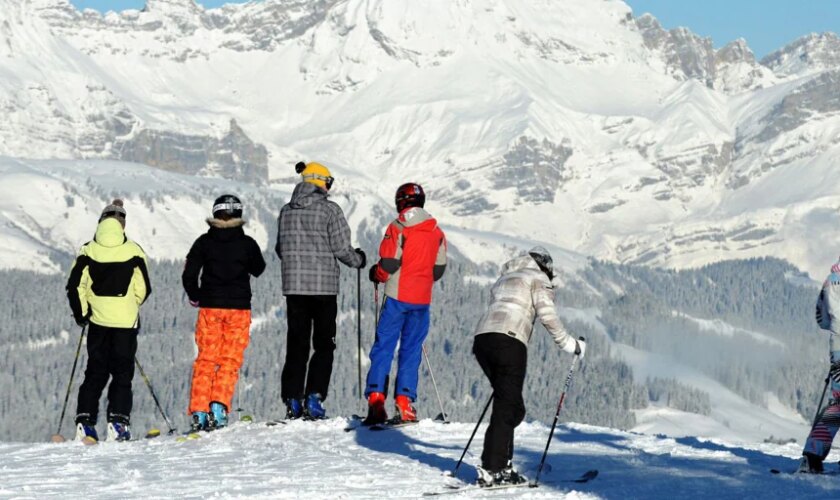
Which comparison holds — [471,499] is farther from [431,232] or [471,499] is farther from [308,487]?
[431,232]

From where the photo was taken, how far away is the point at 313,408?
2061 cm

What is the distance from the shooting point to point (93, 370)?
66.8 feet

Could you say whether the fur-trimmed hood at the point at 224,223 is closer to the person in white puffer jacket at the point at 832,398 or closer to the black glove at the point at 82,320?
the black glove at the point at 82,320

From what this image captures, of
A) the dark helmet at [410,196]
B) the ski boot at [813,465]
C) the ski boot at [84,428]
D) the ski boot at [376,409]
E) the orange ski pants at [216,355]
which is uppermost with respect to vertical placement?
the dark helmet at [410,196]

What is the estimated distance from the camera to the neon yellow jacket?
20.3 m

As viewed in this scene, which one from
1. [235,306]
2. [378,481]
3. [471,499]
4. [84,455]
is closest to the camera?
[471,499]

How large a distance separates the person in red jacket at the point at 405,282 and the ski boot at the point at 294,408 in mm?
1435

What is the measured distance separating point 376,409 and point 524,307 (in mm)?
4505

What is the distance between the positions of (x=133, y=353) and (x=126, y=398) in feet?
2.06

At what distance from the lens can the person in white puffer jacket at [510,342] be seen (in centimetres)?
1523

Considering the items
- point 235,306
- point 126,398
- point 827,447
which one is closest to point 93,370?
point 126,398

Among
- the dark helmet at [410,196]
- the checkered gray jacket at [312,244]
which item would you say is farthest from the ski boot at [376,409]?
the dark helmet at [410,196]

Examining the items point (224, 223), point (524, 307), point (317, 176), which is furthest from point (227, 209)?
point (524, 307)

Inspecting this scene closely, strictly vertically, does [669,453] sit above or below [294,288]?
below
